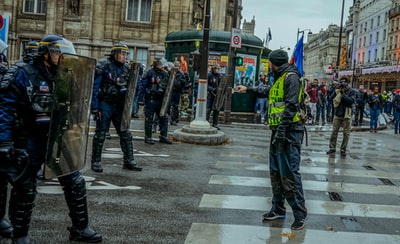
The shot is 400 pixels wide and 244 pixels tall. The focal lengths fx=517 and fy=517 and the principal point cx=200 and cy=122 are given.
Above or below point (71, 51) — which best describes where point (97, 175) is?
below

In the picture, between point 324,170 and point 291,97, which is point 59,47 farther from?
point 324,170

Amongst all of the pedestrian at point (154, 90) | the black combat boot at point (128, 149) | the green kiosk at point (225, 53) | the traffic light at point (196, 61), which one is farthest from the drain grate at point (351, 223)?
the green kiosk at point (225, 53)

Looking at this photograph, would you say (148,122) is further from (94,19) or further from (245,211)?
(94,19)

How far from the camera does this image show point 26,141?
172 inches

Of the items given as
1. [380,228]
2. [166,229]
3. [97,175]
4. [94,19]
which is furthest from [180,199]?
[94,19]

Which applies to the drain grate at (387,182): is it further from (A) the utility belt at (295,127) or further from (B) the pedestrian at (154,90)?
(B) the pedestrian at (154,90)

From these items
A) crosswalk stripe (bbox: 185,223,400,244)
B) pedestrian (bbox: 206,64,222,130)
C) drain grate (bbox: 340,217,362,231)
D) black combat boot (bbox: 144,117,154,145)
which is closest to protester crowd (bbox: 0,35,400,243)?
crosswalk stripe (bbox: 185,223,400,244)

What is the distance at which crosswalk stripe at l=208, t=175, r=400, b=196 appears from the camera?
7617 mm

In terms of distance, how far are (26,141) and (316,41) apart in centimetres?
16970

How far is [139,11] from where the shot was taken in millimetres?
29969

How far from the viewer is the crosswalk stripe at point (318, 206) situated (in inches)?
245

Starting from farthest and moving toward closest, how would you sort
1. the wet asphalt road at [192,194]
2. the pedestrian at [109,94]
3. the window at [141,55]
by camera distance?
the window at [141,55] < the pedestrian at [109,94] < the wet asphalt road at [192,194]

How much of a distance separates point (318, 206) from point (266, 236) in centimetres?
161

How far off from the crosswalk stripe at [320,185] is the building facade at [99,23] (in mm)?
21825
